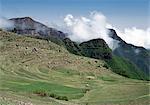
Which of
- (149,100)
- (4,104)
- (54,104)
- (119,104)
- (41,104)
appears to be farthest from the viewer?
(119,104)

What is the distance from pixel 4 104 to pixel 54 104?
17.9 metres

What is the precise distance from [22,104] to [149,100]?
33827mm

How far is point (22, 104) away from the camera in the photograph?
48.6 m

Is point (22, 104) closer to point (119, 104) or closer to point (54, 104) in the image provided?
point (54, 104)

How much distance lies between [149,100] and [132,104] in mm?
3512

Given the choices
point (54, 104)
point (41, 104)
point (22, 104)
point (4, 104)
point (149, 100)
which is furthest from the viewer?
point (149, 100)

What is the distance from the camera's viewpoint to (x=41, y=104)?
57406mm

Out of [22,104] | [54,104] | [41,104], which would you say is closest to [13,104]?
[22,104]

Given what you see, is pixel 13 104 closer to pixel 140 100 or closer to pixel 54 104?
pixel 54 104

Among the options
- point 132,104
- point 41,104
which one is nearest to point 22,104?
point 41,104

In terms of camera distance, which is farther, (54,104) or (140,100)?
(140,100)

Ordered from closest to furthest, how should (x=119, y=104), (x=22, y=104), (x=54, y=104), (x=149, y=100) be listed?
(x=22, y=104) → (x=54, y=104) → (x=149, y=100) → (x=119, y=104)

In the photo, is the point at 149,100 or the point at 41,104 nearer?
the point at 41,104

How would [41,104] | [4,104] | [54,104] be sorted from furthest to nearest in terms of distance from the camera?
1. [54,104]
2. [41,104]
3. [4,104]
